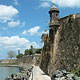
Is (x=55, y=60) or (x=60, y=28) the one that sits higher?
(x=60, y=28)

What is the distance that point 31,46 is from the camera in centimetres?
9212

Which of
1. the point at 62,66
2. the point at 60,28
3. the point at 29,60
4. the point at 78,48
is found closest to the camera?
the point at 78,48

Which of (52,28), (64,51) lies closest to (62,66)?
(64,51)

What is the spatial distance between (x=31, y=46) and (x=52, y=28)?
241 feet

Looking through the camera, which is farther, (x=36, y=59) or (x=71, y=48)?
(x=36, y=59)

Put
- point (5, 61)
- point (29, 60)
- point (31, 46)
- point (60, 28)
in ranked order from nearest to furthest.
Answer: point (60, 28), point (29, 60), point (31, 46), point (5, 61)

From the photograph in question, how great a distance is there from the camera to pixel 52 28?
1897 centimetres

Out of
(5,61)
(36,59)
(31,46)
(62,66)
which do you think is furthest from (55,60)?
(5,61)

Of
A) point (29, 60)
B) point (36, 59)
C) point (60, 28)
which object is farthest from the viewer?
point (29, 60)

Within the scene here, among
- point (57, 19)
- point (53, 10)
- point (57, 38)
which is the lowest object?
point (57, 38)

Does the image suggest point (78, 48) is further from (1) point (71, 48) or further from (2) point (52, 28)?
(2) point (52, 28)

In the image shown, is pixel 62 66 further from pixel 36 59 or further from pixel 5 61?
pixel 5 61

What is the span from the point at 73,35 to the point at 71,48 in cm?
124

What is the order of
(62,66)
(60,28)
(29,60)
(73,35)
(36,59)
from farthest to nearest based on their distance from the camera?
(29,60)
(36,59)
(60,28)
(62,66)
(73,35)
